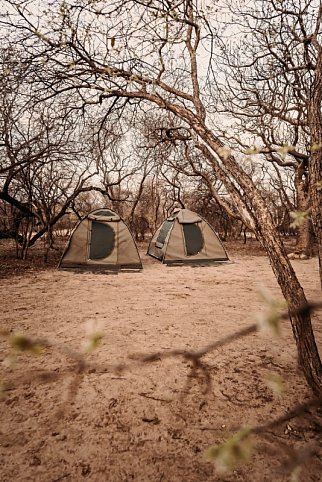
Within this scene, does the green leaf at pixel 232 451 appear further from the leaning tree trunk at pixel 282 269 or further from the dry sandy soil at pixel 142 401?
the leaning tree trunk at pixel 282 269

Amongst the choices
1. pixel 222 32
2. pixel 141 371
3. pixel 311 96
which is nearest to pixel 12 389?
pixel 141 371

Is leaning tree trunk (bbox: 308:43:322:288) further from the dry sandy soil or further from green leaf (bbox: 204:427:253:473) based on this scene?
green leaf (bbox: 204:427:253:473)

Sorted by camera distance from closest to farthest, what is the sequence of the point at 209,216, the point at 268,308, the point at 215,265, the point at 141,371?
1. the point at 268,308
2. the point at 141,371
3. the point at 215,265
4. the point at 209,216

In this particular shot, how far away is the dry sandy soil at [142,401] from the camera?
6.11 feet

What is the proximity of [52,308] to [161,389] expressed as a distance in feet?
9.52

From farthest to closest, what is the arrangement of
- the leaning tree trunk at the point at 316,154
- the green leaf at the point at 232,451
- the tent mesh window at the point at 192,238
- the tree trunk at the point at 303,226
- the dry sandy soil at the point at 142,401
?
the tree trunk at the point at 303,226 → the tent mesh window at the point at 192,238 → the leaning tree trunk at the point at 316,154 → the dry sandy soil at the point at 142,401 → the green leaf at the point at 232,451

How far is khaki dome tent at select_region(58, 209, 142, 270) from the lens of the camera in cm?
835

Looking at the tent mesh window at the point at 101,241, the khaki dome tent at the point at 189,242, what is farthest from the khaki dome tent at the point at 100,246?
the khaki dome tent at the point at 189,242

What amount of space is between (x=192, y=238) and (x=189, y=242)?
0.58 feet

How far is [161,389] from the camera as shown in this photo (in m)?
2.66

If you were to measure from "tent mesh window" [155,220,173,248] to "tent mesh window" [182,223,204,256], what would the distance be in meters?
0.65

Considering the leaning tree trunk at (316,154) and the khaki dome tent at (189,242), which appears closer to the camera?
the leaning tree trunk at (316,154)

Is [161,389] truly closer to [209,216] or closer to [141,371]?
[141,371]

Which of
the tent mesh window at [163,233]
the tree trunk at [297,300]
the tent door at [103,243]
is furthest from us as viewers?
the tent mesh window at [163,233]
